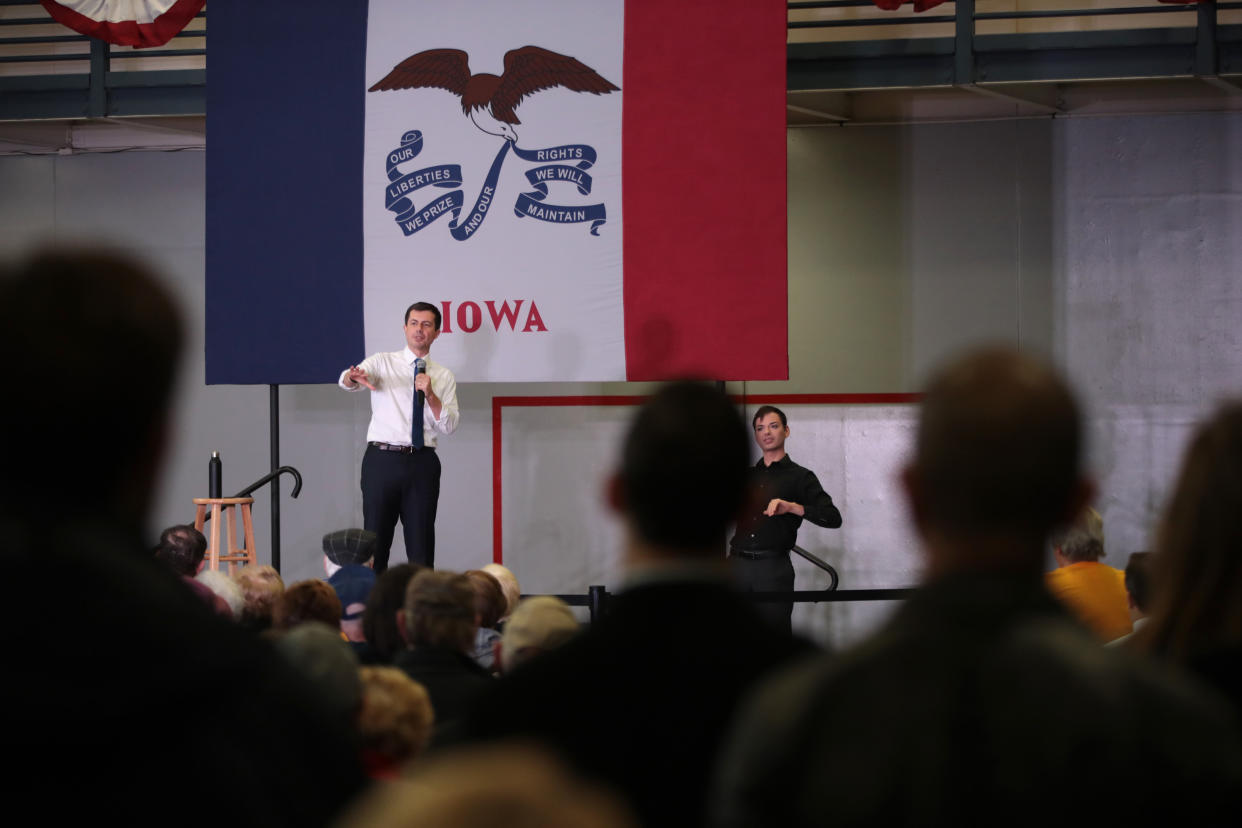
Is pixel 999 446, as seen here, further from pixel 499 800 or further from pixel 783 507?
pixel 783 507

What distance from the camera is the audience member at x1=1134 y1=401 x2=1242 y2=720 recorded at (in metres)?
1.44

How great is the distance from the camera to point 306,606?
310 centimetres

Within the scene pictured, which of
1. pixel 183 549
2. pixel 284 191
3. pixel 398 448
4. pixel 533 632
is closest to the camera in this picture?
pixel 533 632

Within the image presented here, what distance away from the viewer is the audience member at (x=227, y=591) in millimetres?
3740

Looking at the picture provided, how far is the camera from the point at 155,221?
30.3 ft

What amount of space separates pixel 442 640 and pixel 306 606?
0.64 metres

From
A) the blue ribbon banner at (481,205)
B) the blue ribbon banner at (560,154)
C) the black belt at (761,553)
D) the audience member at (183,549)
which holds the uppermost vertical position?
the blue ribbon banner at (560,154)

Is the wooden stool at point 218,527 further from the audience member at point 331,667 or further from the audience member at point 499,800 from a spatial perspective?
the audience member at point 499,800

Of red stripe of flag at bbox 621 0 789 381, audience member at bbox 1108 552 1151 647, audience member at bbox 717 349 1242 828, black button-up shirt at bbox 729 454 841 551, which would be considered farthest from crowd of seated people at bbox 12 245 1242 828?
red stripe of flag at bbox 621 0 789 381

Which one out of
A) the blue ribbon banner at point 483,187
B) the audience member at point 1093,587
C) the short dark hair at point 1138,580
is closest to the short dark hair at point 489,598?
the audience member at point 1093,587

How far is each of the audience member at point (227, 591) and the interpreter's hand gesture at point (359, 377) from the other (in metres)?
2.96

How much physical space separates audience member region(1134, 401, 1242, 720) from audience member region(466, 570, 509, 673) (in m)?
2.08

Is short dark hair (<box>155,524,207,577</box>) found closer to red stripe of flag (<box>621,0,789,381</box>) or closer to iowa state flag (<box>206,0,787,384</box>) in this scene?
iowa state flag (<box>206,0,787,384</box>)

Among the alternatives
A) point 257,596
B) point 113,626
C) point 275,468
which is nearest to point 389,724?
point 113,626
